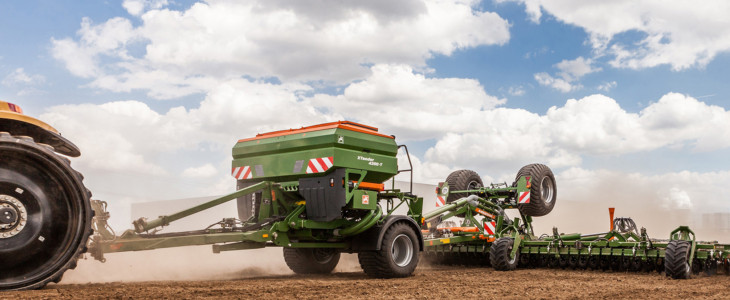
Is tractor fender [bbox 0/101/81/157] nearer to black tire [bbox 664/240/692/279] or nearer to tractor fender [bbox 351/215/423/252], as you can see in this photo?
tractor fender [bbox 351/215/423/252]

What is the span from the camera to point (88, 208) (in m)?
6.14

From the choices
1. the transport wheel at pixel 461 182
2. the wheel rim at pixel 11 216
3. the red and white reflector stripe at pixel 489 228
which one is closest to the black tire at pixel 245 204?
the wheel rim at pixel 11 216

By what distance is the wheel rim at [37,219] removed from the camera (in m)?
5.89

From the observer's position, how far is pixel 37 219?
6.02 metres

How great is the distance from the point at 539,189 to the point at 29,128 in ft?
36.3

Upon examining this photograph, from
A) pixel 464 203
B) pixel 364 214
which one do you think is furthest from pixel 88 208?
pixel 464 203

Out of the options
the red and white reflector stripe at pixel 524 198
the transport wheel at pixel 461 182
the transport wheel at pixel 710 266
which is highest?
the transport wheel at pixel 461 182

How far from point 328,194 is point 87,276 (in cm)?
399

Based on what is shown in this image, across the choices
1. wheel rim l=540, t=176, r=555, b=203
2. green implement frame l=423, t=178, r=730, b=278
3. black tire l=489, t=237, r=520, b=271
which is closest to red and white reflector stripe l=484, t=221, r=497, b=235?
green implement frame l=423, t=178, r=730, b=278

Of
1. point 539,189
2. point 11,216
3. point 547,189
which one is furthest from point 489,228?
point 11,216

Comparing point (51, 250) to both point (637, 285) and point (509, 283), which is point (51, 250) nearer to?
point (509, 283)

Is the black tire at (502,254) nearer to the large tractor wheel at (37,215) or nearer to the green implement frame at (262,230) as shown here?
the green implement frame at (262,230)

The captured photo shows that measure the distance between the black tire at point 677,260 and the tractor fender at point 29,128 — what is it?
30.3 ft

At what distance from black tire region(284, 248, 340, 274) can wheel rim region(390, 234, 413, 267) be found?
1.58 m
